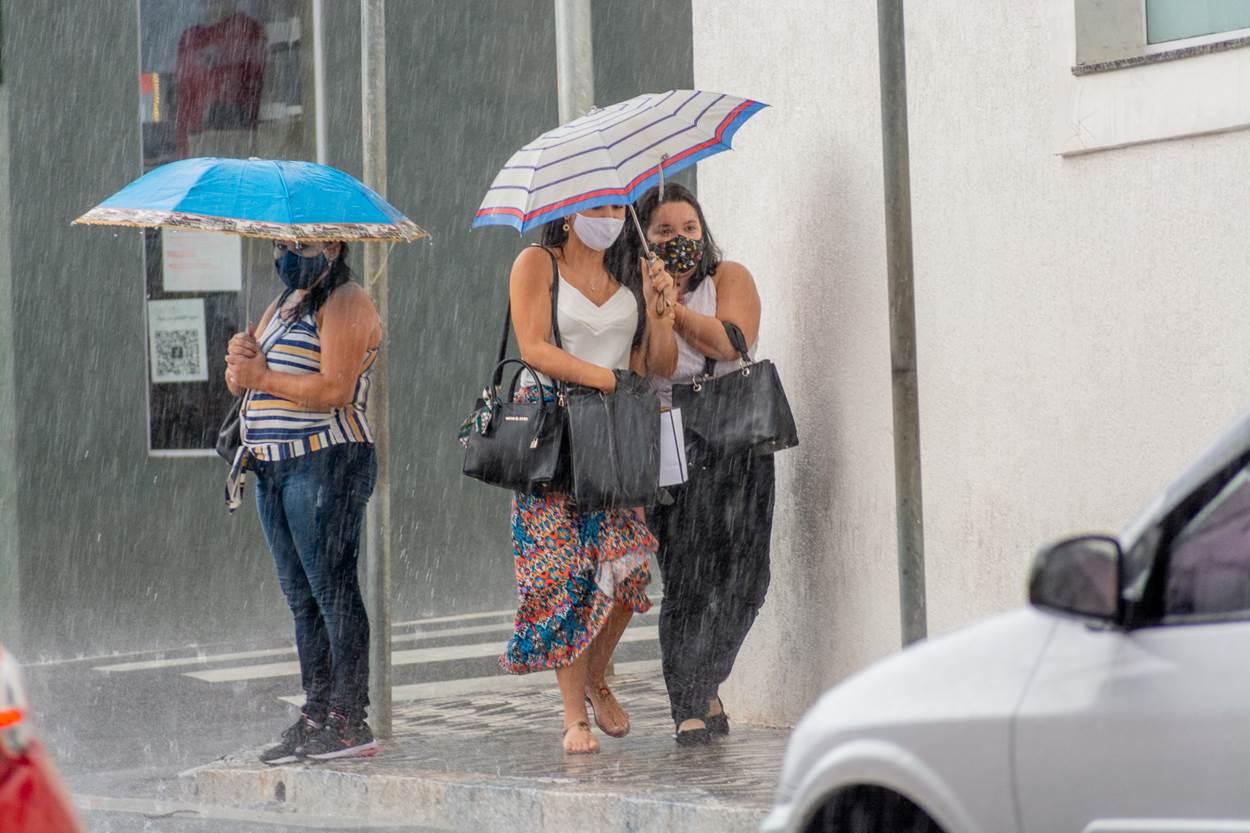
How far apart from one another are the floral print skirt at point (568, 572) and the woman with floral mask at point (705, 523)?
1.01ft

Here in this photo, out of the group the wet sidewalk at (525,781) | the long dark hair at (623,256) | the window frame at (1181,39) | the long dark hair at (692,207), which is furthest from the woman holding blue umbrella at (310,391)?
the window frame at (1181,39)

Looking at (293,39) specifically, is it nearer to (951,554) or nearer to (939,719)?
(951,554)

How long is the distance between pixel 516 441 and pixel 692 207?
1133mm

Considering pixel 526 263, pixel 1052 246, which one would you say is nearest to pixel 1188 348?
pixel 1052 246

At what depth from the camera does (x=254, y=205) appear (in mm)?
6945

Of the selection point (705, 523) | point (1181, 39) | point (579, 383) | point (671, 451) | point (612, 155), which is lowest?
point (705, 523)

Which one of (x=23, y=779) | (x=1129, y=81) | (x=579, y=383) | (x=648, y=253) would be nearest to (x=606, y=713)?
(x=579, y=383)

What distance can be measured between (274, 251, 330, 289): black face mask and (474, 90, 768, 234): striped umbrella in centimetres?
66

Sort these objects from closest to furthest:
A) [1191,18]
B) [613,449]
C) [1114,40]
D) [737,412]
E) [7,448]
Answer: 1. [1191,18]
2. [1114,40]
3. [613,449]
4. [737,412]
5. [7,448]

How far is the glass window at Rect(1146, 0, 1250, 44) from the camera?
20.2 ft

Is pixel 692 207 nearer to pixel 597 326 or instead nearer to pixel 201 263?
pixel 597 326

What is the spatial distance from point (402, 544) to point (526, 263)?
6.98 meters

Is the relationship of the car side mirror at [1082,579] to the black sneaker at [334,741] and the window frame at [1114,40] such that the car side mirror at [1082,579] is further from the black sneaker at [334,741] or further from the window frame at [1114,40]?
the black sneaker at [334,741]

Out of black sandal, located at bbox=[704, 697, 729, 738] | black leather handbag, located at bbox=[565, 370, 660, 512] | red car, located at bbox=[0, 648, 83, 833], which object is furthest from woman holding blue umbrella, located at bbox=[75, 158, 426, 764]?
red car, located at bbox=[0, 648, 83, 833]
